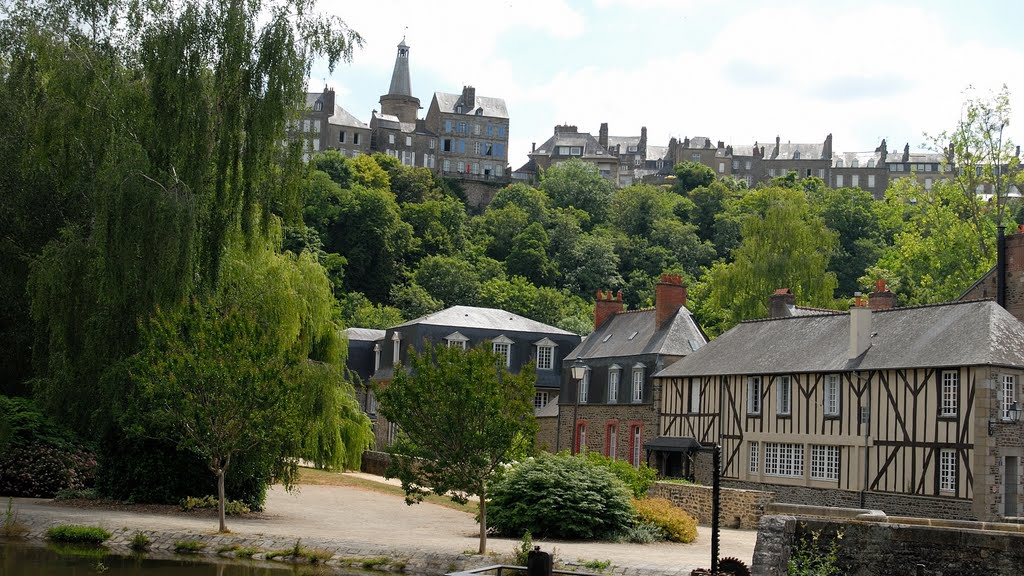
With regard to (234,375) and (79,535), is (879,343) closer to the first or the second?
(234,375)

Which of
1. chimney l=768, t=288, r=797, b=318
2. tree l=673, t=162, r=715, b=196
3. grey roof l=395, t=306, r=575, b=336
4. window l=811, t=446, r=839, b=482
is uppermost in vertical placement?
tree l=673, t=162, r=715, b=196

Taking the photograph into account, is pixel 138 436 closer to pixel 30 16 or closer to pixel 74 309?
pixel 74 309

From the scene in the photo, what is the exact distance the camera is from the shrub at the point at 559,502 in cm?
1980

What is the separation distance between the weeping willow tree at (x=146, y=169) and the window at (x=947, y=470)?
1259cm

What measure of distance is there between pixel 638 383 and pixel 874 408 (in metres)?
10.4

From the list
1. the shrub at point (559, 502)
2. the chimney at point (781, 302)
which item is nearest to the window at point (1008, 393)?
the shrub at point (559, 502)

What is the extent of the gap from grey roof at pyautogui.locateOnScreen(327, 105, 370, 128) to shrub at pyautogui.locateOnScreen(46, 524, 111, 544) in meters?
86.8

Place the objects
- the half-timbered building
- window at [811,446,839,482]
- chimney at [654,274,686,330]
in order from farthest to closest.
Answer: chimney at [654,274,686,330] → window at [811,446,839,482] → the half-timbered building

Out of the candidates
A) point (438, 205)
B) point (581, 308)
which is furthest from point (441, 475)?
point (438, 205)

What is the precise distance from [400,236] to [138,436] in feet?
187

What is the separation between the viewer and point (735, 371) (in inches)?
1172

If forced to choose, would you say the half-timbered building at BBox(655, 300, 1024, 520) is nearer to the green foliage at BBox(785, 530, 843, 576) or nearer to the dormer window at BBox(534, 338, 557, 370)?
the green foliage at BBox(785, 530, 843, 576)

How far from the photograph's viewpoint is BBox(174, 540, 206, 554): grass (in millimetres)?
17406

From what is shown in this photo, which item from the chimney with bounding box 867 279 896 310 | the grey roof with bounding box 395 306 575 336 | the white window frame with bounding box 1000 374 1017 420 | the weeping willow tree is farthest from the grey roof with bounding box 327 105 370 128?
the white window frame with bounding box 1000 374 1017 420
